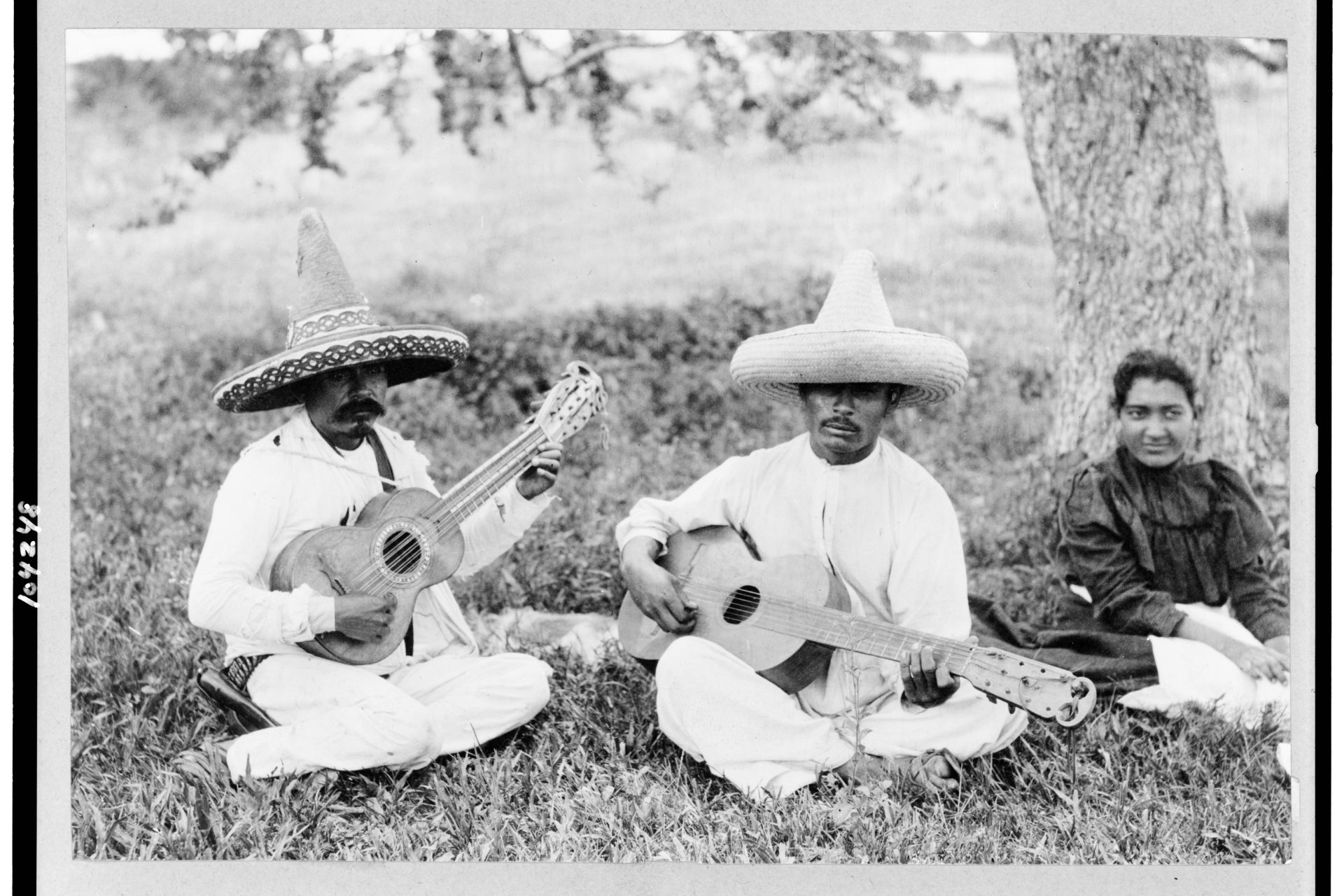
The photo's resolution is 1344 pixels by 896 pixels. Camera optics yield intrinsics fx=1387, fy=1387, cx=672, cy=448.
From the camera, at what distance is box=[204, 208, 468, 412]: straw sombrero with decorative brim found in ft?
16.1

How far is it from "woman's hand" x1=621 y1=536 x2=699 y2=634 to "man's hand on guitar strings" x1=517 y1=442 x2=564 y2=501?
0.39 metres

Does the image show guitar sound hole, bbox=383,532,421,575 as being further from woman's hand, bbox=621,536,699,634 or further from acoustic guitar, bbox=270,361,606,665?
woman's hand, bbox=621,536,699,634

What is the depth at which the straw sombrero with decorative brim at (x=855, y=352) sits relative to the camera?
4957mm

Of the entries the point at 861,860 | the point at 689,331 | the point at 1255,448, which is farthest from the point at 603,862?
the point at 1255,448

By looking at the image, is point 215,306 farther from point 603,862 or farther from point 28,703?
point 603,862

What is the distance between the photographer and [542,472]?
5.11m

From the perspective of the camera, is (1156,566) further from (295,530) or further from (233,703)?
(233,703)

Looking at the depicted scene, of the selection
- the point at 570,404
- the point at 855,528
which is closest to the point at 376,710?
the point at 570,404

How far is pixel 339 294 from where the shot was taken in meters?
5.09

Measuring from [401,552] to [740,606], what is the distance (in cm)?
124

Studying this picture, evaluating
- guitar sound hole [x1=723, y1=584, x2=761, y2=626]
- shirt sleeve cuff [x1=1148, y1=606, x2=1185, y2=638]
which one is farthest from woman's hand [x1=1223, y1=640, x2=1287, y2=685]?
guitar sound hole [x1=723, y1=584, x2=761, y2=626]

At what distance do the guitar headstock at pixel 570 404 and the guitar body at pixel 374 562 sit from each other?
20.8 inches

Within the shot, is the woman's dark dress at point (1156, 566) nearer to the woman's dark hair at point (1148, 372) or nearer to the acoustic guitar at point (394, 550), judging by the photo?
the woman's dark hair at point (1148, 372)

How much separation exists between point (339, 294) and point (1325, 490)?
3.87 m
